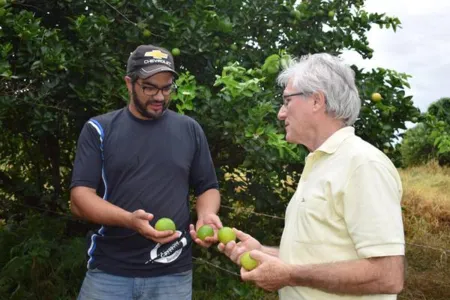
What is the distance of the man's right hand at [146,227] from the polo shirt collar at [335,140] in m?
0.81

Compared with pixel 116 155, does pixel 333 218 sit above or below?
below

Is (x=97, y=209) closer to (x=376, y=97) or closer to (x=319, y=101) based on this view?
(x=319, y=101)

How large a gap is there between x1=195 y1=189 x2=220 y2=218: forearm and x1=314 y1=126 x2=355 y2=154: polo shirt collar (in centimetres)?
103

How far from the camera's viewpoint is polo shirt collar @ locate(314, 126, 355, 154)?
6.80ft

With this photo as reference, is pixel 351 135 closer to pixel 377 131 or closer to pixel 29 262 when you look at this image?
pixel 377 131

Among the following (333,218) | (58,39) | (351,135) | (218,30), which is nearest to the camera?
(333,218)

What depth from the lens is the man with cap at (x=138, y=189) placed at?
2766 mm

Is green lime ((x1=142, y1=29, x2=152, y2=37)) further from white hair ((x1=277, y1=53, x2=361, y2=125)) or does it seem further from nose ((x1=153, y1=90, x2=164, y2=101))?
white hair ((x1=277, y1=53, x2=361, y2=125))

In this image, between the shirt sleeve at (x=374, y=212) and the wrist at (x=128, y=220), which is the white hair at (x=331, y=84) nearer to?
the shirt sleeve at (x=374, y=212)

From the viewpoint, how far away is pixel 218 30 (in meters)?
4.84

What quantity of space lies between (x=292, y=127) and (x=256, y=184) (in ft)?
9.25

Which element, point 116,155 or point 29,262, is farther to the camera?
point 29,262

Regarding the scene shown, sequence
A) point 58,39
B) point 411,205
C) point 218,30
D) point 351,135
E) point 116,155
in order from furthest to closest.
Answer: point 411,205
point 218,30
point 58,39
point 116,155
point 351,135

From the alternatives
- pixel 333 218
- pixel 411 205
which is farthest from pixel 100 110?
pixel 411 205
